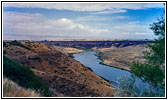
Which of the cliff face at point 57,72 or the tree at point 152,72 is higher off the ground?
the tree at point 152,72

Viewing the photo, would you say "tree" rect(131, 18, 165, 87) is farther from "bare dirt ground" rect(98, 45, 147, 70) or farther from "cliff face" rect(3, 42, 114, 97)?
"bare dirt ground" rect(98, 45, 147, 70)

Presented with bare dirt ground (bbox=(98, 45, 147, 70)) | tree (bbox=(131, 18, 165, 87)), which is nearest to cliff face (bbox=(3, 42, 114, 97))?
tree (bbox=(131, 18, 165, 87))

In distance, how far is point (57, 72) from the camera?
2406cm

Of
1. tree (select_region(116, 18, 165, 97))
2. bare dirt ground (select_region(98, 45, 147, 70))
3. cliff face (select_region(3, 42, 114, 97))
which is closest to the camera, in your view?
tree (select_region(116, 18, 165, 97))

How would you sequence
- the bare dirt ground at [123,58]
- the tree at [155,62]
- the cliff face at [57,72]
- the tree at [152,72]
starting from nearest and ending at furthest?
the tree at [152,72] → the tree at [155,62] → the cliff face at [57,72] → the bare dirt ground at [123,58]

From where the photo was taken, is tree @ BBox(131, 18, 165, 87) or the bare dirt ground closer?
tree @ BBox(131, 18, 165, 87)

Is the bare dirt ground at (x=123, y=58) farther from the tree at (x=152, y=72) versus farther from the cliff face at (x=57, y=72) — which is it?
the tree at (x=152, y=72)

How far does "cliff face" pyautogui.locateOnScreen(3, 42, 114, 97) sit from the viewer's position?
16205 mm

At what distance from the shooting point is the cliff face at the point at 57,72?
16205 millimetres

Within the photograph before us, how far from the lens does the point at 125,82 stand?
8719 millimetres

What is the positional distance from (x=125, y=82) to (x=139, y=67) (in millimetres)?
2108

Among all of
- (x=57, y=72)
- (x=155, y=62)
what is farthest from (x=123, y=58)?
(x=155, y=62)

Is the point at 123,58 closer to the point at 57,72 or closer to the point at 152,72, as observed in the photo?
the point at 57,72

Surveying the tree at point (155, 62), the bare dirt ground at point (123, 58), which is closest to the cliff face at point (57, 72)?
the tree at point (155, 62)
